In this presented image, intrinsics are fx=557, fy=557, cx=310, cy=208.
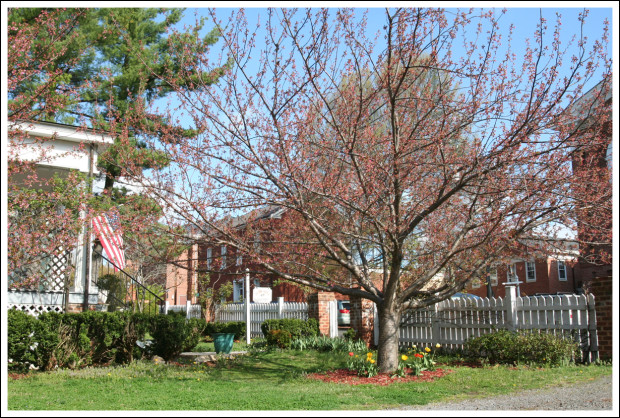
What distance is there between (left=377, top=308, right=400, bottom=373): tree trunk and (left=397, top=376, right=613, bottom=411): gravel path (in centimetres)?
208

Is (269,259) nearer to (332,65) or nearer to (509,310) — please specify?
(332,65)

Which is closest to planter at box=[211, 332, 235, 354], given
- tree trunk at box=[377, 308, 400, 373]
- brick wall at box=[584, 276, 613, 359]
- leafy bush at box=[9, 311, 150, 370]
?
leafy bush at box=[9, 311, 150, 370]

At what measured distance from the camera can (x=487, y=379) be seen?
738 centimetres

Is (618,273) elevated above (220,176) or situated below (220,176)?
below

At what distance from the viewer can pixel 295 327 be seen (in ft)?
44.2

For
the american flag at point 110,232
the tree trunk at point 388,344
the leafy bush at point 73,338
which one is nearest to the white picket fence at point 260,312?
the american flag at point 110,232

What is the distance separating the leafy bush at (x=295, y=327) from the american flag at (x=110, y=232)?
385 centimetres

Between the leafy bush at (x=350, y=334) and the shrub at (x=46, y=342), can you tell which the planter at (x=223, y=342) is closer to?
the leafy bush at (x=350, y=334)

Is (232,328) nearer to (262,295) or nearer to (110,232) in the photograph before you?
(262,295)

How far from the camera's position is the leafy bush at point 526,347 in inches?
337

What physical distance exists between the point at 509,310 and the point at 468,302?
0.92m

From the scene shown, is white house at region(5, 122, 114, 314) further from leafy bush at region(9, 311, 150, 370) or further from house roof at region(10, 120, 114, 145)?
leafy bush at region(9, 311, 150, 370)

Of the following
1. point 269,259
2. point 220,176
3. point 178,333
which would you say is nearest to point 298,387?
point 269,259

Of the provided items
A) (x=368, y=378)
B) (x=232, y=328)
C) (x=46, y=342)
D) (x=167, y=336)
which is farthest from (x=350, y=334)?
(x=46, y=342)
